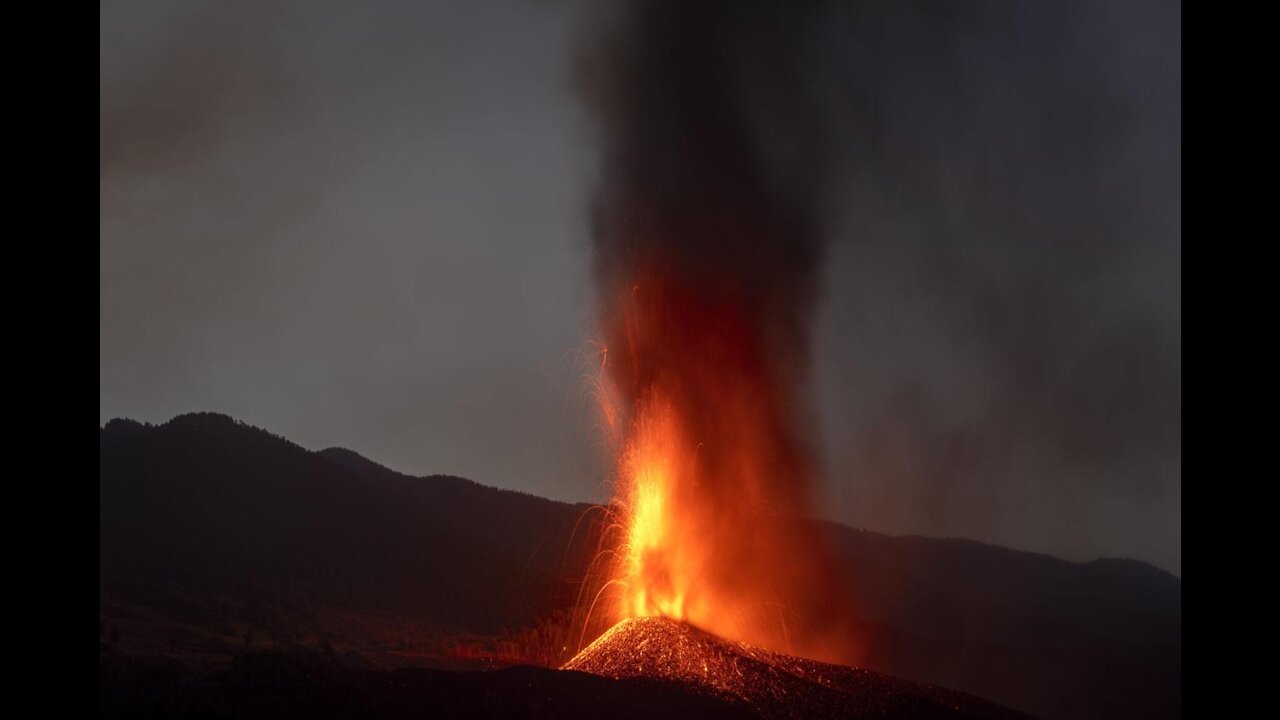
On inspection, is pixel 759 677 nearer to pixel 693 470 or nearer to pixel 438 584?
pixel 693 470

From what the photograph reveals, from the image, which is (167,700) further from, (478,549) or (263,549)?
(478,549)

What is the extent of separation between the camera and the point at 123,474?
97.0 m

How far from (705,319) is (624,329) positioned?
4.26 m

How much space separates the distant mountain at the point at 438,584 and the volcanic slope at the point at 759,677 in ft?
41.7

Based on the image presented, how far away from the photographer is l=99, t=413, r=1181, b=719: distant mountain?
56469 mm

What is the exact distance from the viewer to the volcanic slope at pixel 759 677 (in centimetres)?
2678

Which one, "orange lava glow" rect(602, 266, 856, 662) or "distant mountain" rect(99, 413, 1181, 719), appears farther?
"distant mountain" rect(99, 413, 1181, 719)

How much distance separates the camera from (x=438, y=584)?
266 ft

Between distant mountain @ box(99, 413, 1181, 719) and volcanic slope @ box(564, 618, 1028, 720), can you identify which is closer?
volcanic slope @ box(564, 618, 1028, 720)

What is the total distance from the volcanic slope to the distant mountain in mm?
12706

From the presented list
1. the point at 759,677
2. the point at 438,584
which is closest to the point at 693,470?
the point at 759,677
